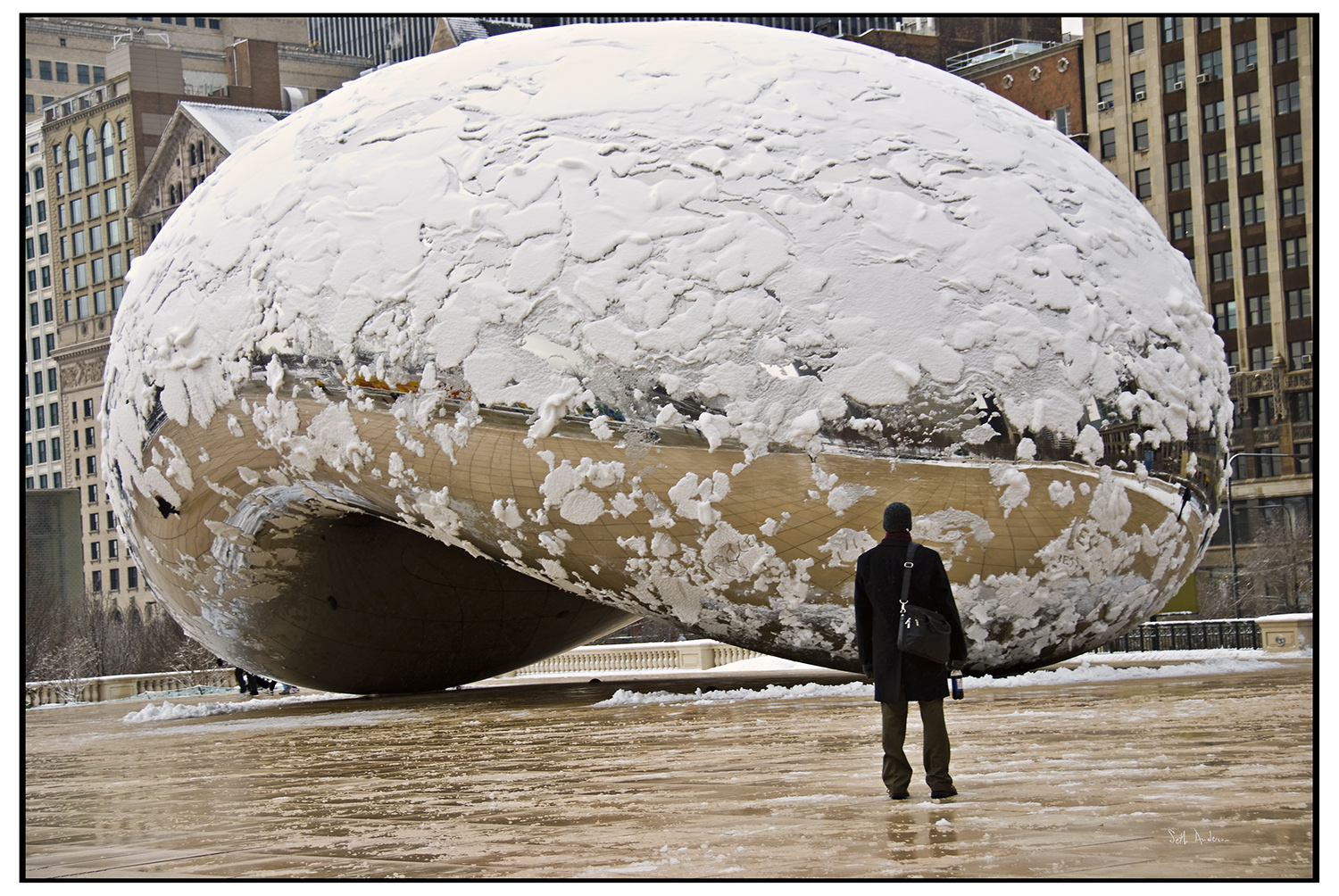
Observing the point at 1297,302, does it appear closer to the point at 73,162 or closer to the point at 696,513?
the point at 696,513

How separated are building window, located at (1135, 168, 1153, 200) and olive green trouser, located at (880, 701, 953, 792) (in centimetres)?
6895

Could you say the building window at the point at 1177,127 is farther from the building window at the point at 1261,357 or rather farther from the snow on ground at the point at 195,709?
the snow on ground at the point at 195,709

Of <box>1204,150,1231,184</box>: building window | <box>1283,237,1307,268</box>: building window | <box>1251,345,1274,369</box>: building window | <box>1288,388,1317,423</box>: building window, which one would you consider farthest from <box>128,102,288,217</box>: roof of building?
Result: <box>1288,388,1317,423</box>: building window

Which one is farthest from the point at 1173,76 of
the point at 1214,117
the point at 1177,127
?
the point at 1214,117

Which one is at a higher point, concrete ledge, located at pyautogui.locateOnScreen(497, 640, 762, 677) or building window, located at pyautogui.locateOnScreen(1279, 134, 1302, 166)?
building window, located at pyautogui.locateOnScreen(1279, 134, 1302, 166)

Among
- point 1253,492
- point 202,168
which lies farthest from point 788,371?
point 202,168

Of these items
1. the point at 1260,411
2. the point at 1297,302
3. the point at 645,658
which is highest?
the point at 1297,302

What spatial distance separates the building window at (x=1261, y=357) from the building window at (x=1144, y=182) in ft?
31.6

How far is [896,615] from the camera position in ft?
20.2

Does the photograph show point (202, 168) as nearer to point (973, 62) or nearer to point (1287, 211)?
point (973, 62)

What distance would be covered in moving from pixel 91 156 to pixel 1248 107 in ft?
215

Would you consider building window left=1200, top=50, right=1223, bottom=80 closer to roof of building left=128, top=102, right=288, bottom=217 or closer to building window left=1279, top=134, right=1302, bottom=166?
building window left=1279, top=134, right=1302, bottom=166

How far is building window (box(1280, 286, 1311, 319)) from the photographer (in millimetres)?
63344

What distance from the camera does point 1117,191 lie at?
10914 millimetres
